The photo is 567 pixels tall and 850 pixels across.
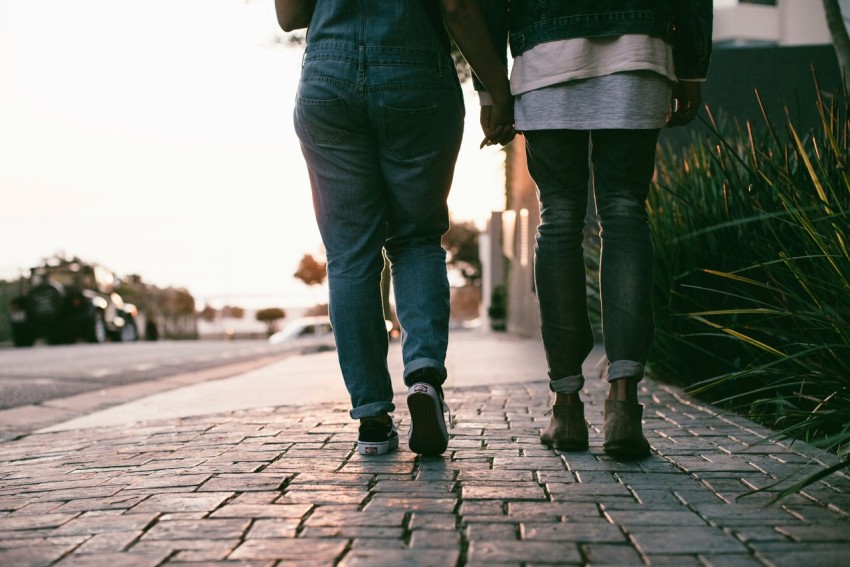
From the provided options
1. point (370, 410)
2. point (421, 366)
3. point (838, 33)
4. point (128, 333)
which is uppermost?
point (838, 33)

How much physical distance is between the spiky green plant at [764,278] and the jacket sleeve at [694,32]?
22cm

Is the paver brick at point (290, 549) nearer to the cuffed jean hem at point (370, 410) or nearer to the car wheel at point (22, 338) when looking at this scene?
the cuffed jean hem at point (370, 410)

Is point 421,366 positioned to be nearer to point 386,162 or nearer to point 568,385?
point 568,385

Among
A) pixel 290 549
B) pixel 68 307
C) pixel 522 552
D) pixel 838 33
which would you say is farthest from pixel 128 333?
pixel 522 552

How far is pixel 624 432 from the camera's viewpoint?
7.76ft

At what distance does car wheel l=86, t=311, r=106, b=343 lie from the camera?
61.0ft

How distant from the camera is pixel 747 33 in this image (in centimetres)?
932

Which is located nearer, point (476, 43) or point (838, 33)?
point (476, 43)

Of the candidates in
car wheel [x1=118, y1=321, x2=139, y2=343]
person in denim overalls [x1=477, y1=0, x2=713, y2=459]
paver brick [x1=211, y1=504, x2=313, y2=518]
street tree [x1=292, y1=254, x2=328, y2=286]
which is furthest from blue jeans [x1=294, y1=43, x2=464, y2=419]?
street tree [x1=292, y1=254, x2=328, y2=286]

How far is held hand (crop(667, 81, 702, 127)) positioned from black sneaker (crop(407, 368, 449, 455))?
106 cm

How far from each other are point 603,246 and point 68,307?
1725 cm

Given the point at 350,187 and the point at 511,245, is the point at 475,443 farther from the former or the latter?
the point at 511,245

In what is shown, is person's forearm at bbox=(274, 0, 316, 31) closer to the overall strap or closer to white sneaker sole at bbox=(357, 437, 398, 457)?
the overall strap

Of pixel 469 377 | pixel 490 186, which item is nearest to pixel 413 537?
pixel 469 377
